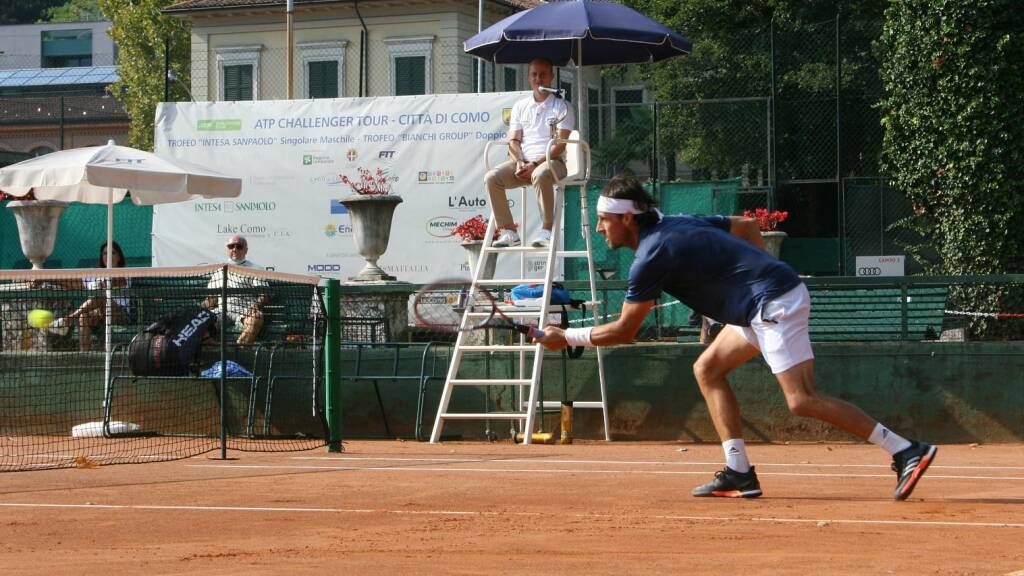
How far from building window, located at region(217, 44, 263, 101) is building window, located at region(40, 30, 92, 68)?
5116 centimetres

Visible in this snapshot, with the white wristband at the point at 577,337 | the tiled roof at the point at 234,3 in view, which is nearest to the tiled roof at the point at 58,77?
the tiled roof at the point at 234,3

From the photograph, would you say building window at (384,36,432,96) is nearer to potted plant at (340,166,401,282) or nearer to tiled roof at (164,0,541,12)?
tiled roof at (164,0,541,12)

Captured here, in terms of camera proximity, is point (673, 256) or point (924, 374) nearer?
point (673, 256)

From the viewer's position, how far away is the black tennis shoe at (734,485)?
821 centimetres

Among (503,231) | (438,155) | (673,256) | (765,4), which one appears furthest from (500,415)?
(765,4)

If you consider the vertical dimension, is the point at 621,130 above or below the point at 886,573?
above

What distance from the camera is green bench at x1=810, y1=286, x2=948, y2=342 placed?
13.4 metres

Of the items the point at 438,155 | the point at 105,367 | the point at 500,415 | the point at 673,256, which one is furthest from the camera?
the point at 438,155

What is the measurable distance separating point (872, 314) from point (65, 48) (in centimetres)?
9122

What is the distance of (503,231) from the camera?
1330 cm

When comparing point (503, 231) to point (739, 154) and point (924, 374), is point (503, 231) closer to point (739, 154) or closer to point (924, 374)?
point (924, 374)

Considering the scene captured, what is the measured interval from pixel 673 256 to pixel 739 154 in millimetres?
15238

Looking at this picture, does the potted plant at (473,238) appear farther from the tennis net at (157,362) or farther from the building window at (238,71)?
the building window at (238,71)

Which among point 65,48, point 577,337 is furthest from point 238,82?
point 65,48
